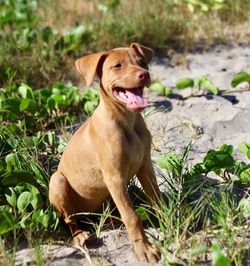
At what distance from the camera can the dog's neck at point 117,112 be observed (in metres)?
3.54

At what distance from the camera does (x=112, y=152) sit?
136 inches

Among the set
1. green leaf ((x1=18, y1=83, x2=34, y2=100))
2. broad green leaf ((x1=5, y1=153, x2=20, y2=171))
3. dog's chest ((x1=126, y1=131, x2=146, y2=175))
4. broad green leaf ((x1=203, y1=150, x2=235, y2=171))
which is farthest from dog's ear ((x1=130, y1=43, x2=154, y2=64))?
green leaf ((x1=18, y1=83, x2=34, y2=100))

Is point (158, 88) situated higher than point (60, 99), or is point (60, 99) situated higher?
point (60, 99)

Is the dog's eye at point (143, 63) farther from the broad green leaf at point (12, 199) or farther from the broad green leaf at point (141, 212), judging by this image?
the broad green leaf at point (12, 199)

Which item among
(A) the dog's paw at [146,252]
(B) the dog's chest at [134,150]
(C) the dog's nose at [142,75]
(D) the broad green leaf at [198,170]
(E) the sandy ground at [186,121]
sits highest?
(C) the dog's nose at [142,75]

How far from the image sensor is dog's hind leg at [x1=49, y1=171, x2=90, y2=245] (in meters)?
3.77

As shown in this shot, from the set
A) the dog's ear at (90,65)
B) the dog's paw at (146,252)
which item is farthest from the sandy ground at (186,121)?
the dog's ear at (90,65)

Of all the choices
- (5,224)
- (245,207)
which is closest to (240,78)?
(245,207)

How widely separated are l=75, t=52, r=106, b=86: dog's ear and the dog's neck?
0.44 feet

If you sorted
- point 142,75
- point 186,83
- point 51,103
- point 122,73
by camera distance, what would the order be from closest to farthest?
point 142,75 → point 122,73 → point 51,103 → point 186,83

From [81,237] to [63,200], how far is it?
11.8 inches

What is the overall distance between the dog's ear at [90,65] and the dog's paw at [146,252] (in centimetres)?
Answer: 106

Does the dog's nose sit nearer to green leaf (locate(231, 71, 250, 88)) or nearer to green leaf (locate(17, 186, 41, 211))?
green leaf (locate(17, 186, 41, 211))

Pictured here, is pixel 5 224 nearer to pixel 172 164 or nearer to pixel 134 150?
pixel 134 150
